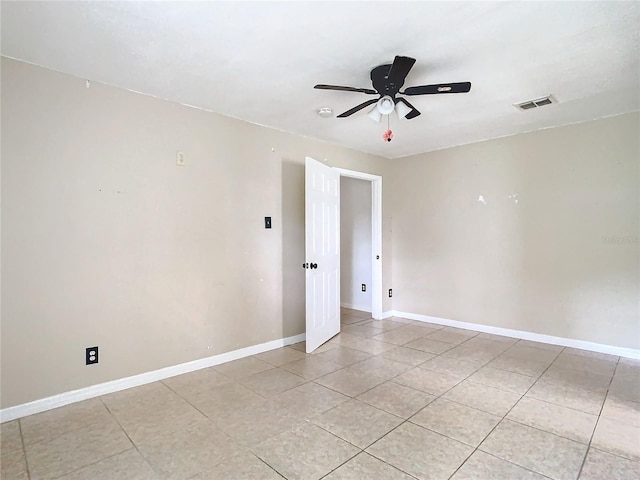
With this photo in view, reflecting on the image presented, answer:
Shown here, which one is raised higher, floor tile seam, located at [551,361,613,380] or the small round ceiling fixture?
the small round ceiling fixture

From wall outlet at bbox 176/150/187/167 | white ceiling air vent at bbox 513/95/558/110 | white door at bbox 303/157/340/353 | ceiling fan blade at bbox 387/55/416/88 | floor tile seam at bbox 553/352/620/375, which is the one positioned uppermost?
white ceiling air vent at bbox 513/95/558/110

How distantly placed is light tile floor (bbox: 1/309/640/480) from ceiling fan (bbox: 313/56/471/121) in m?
2.17

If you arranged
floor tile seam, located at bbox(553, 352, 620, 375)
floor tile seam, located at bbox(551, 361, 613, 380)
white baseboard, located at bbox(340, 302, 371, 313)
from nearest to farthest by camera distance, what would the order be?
floor tile seam, located at bbox(551, 361, 613, 380), floor tile seam, located at bbox(553, 352, 620, 375), white baseboard, located at bbox(340, 302, 371, 313)

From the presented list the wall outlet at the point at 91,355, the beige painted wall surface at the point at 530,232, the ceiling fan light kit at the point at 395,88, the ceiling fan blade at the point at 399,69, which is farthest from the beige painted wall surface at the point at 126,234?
the beige painted wall surface at the point at 530,232

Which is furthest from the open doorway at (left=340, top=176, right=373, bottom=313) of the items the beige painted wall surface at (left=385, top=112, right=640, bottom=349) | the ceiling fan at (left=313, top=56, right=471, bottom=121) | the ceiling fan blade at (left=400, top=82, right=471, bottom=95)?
the ceiling fan blade at (left=400, top=82, right=471, bottom=95)

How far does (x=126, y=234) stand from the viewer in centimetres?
281

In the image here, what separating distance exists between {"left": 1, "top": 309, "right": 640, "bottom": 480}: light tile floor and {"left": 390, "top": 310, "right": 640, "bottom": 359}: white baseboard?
0.18m

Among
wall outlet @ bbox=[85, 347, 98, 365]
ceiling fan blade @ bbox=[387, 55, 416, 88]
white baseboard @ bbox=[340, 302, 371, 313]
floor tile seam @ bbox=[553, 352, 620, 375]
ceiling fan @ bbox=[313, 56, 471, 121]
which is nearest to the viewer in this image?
ceiling fan blade @ bbox=[387, 55, 416, 88]

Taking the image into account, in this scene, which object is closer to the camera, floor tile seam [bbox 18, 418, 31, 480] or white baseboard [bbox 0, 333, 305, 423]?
floor tile seam [bbox 18, 418, 31, 480]

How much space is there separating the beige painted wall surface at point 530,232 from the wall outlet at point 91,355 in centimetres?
394

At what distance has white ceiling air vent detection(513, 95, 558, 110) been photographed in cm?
305

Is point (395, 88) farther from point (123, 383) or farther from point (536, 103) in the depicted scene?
point (123, 383)

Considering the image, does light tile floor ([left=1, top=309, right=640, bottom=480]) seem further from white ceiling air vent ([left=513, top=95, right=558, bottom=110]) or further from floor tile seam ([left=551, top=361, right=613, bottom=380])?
white ceiling air vent ([left=513, top=95, right=558, bottom=110])

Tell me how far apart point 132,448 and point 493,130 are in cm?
439
